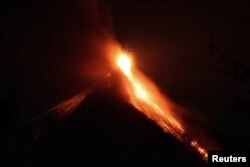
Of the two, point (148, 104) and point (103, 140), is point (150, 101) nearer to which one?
point (148, 104)

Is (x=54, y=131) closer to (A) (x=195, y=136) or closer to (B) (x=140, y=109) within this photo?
(B) (x=140, y=109)
